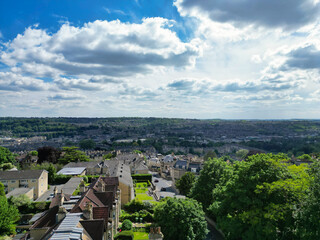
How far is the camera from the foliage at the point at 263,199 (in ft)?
62.7

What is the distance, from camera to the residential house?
1913 inches

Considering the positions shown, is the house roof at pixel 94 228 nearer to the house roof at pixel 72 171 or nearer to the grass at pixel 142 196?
the grass at pixel 142 196

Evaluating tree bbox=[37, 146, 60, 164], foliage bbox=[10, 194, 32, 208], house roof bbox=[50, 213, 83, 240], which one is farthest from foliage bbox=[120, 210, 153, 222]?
tree bbox=[37, 146, 60, 164]

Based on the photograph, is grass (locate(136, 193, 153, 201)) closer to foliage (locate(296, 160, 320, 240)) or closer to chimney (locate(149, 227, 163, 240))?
chimney (locate(149, 227, 163, 240))

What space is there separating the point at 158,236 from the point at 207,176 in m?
23.9

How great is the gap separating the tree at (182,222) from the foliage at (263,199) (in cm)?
309

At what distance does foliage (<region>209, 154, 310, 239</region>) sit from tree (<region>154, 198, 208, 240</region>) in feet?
10.1

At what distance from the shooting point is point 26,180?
48938 mm

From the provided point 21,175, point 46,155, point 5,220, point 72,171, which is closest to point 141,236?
point 5,220

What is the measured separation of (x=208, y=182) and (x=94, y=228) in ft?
72.4

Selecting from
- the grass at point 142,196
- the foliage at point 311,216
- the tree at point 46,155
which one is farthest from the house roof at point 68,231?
the tree at point 46,155

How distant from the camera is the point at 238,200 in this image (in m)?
23.0

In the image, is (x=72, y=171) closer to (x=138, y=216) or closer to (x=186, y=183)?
(x=186, y=183)

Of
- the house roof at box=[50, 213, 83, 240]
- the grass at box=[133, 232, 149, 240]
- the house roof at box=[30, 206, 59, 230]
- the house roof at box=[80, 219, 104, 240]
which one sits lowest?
the grass at box=[133, 232, 149, 240]
